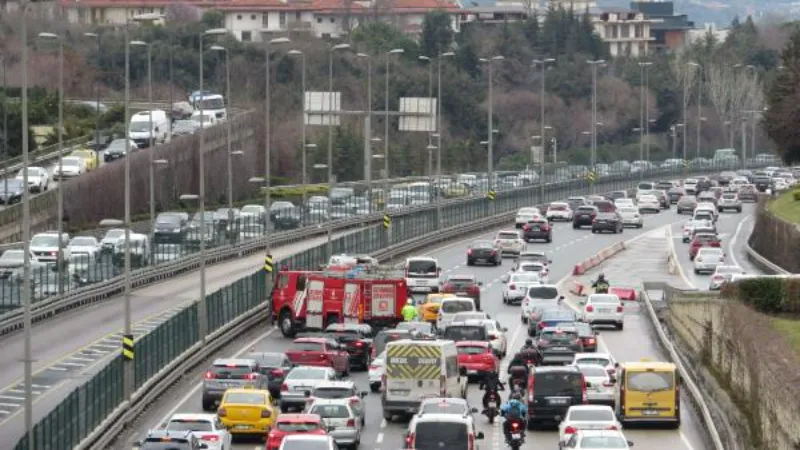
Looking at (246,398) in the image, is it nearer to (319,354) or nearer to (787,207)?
(319,354)

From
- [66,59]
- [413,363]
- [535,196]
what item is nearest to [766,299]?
[413,363]

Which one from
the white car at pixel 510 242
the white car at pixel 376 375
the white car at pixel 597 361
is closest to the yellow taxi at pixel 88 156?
the white car at pixel 510 242

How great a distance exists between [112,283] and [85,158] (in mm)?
37260

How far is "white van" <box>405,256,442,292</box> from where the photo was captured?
90.2m

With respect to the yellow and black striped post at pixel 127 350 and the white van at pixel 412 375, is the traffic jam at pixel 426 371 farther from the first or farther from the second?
the yellow and black striped post at pixel 127 350

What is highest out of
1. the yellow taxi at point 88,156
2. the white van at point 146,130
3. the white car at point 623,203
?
the white van at point 146,130

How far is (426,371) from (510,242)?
53633 mm

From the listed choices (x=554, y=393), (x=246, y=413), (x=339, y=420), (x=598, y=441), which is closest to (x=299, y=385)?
(x=246, y=413)

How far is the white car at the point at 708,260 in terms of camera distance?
104 metres

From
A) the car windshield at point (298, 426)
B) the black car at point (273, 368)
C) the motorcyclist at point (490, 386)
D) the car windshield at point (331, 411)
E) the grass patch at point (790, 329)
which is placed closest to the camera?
the car windshield at point (298, 426)

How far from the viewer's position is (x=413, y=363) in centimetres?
5700

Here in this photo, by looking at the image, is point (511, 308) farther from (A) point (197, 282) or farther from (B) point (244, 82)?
(B) point (244, 82)

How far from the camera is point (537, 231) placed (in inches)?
4648

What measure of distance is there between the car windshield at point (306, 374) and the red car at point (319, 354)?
532cm
